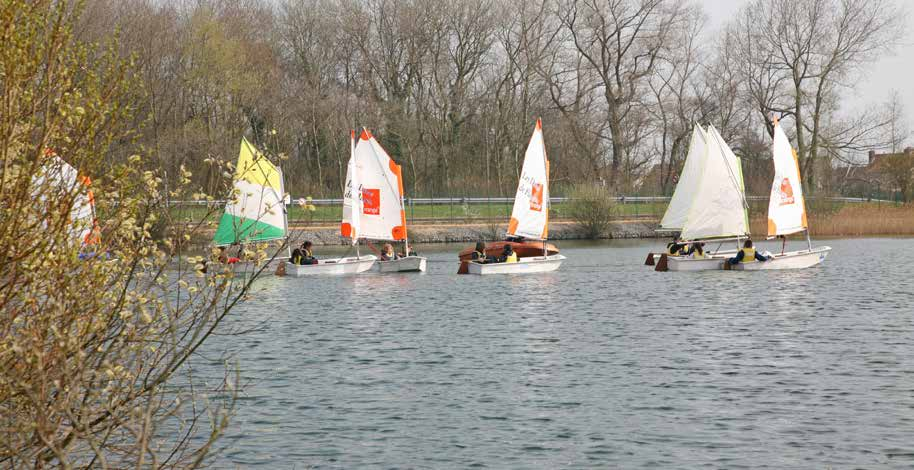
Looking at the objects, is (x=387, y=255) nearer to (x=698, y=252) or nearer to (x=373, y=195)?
(x=373, y=195)

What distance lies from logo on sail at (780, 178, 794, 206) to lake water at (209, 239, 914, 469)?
29.8 feet

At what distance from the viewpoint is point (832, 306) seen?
28.1 metres

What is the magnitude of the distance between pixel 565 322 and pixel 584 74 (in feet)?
167

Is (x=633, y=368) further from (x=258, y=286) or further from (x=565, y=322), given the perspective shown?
(x=258, y=286)

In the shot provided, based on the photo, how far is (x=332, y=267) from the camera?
38656 millimetres

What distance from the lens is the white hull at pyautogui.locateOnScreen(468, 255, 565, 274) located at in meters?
39.2

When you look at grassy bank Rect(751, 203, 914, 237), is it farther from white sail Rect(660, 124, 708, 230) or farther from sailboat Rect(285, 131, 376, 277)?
sailboat Rect(285, 131, 376, 277)

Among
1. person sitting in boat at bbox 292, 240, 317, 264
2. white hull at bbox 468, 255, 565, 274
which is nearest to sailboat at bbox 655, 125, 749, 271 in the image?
white hull at bbox 468, 255, 565, 274

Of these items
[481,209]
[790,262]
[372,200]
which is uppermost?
[481,209]

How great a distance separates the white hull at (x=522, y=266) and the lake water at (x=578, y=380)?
643 cm

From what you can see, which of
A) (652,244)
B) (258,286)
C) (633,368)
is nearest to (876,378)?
(633,368)

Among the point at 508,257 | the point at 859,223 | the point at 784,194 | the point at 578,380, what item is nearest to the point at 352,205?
the point at 508,257

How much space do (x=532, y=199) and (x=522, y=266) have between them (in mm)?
2444

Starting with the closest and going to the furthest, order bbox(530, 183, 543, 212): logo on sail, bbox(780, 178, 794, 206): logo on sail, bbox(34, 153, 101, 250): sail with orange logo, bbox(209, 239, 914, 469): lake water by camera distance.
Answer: bbox(34, 153, 101, 250): sail with orange logo < bbox(209, 239, 914, 469): lake water < bbox(530, 183, 543, 212): logo on sail < bbox(780, 178, 794, 206): logo on sail
